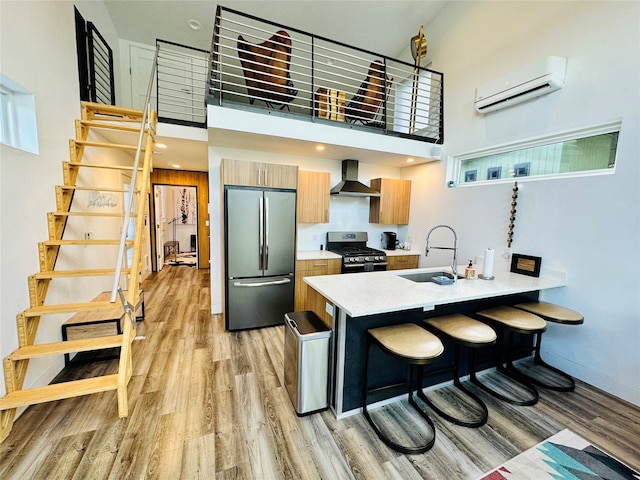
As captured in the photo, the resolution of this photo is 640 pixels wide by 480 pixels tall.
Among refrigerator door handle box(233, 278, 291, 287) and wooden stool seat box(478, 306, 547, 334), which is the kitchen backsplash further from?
wooden stool seat box(478, 306, 547, 334)

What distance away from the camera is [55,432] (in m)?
1.72

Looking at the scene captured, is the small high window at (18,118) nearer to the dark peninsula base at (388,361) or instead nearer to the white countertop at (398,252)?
the dark peninsula base at (388,361)

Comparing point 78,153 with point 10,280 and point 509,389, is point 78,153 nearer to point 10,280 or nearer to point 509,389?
point 10,280

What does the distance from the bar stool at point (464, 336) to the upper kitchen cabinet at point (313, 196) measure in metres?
2.32

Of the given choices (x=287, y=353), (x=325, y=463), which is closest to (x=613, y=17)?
(x=287, y=353)

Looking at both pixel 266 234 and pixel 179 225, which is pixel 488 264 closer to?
pixel 266 234

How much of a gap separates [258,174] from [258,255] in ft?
3.41

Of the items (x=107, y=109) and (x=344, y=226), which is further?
(x=344, y=226)

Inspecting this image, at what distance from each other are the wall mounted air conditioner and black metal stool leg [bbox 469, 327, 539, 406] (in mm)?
2408

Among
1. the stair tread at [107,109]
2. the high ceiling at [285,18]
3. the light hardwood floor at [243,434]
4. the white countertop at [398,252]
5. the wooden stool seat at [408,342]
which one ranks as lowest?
the light hardwood floor at [243,434]

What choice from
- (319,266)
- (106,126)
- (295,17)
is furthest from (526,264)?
(106,126)

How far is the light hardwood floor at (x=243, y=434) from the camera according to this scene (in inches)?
59.2

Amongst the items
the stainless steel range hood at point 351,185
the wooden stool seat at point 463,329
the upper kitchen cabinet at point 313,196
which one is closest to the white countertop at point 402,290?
the wooden stool seat at point 463,329

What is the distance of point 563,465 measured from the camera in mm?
1563
